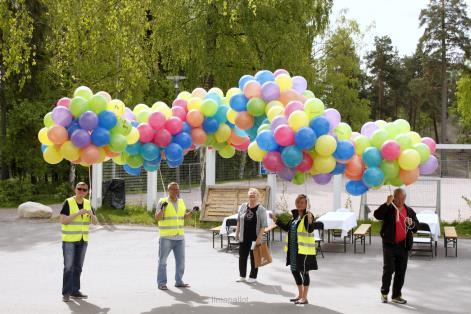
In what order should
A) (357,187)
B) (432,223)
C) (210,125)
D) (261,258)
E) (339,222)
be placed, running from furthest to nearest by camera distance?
(339,222)
(432,223)
(261,258)
(210,125)
(357,187)

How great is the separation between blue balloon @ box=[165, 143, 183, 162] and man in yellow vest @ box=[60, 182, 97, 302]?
1267mm

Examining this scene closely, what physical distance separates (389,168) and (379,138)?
41 cm

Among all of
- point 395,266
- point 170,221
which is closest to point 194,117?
point 170,221

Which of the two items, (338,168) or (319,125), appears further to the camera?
(338,168)

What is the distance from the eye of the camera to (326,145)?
778 centimetres

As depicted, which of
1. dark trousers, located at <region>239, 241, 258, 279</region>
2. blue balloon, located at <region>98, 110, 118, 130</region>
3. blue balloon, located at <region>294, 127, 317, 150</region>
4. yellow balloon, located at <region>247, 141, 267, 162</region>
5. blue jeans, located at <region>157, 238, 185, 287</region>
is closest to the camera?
blue balloon, located at <region>294, 127, 317, 150</region>

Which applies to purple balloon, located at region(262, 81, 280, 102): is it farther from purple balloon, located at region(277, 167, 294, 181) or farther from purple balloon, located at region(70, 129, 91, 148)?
purple balloon, located at region(70, 129, 91, 148)

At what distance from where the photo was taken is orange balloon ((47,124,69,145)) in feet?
26.4

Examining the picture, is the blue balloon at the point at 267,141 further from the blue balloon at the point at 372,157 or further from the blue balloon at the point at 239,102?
the blue balloon at the point at 372,157

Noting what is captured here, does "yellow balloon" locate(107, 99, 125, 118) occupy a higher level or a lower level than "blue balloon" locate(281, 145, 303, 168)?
higher

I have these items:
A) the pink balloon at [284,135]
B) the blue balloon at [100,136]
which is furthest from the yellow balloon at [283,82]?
the blue balloon at [100,136]

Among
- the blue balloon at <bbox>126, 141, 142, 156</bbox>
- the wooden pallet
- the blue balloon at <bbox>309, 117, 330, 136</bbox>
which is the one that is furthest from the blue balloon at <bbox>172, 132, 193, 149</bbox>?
the wooden pallet

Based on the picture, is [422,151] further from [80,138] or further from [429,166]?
[80,138]

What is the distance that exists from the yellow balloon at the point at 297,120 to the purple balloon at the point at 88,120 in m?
2.53
